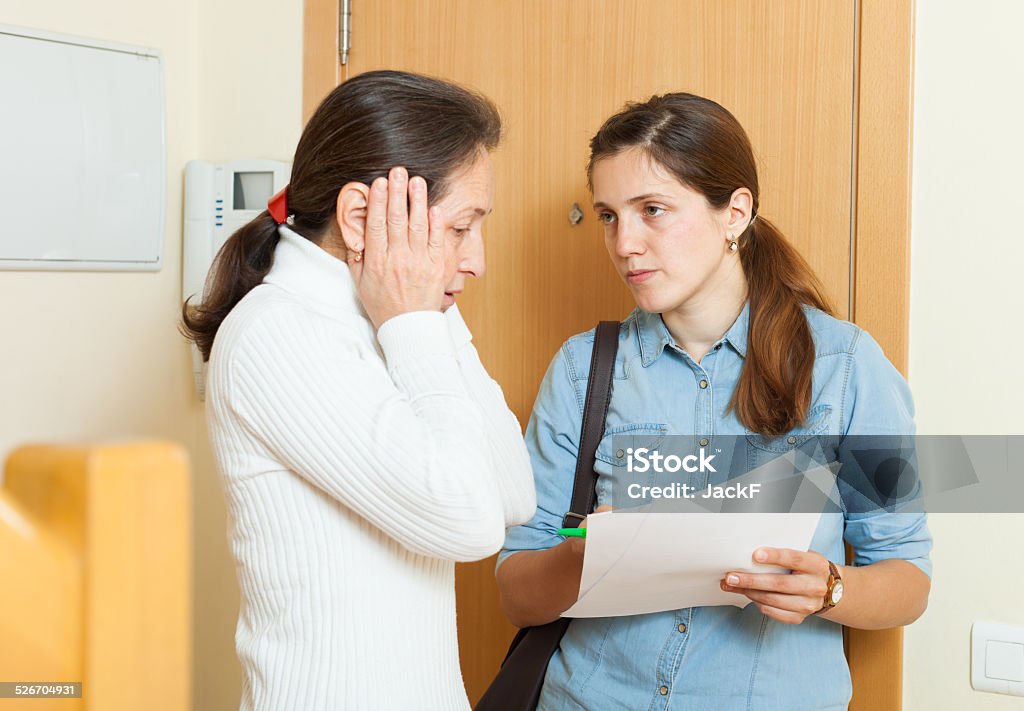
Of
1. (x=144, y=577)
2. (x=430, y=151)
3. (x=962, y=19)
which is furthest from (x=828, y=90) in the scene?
(x=144, y=577)

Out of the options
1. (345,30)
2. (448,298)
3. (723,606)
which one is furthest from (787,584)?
(345,30)

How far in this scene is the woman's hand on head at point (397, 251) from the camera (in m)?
1.04

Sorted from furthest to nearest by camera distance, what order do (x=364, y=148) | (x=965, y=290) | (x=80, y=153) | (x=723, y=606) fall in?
(x=80, y=153) < (x=965, y=290) < (x=723, y=606) < (x=364, y=148)

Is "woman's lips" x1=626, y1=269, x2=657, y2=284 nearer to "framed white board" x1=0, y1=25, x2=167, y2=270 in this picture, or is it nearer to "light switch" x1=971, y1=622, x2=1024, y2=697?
"light switch" x1=971, y1=622, x2=1024, y2=697

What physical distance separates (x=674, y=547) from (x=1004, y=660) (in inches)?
25.6

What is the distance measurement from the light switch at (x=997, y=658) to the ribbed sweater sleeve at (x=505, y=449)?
72cm

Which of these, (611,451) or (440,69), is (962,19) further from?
(440,69)

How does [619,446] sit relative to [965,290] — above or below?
below

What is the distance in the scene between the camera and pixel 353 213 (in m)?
1.06

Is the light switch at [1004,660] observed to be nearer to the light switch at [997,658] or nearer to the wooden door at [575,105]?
the light switch at [997,658]

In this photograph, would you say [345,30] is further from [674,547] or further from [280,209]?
[674,547]

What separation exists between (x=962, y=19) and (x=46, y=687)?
146 cm

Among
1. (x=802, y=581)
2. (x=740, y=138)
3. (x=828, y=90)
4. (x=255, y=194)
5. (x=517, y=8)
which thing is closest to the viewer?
(x=802, y=581)

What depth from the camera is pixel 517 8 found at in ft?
6.02
